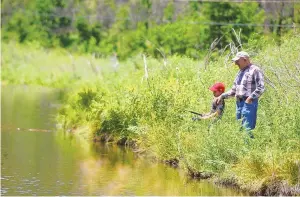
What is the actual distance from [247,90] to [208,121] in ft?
3.21

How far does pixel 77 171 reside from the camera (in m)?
14.4

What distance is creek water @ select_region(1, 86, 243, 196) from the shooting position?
1238 centimetres

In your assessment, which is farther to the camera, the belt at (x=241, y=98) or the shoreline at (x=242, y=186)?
the belt at (x=241, y=98)

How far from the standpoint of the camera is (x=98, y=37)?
62781 mm

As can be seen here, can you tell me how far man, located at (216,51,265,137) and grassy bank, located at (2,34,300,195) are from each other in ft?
0.50

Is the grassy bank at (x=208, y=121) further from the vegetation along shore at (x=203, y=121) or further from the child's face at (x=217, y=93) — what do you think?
the child's face at (x=217, y=93)

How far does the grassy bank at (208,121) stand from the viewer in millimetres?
11812

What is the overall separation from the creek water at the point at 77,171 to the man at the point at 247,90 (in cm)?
106

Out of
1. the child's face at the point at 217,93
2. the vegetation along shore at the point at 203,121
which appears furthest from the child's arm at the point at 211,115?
the child's face at the point at 217,93

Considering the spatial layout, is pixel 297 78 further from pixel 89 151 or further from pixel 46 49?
pixel 46 49

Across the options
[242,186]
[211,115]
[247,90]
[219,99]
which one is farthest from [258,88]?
[242,186]

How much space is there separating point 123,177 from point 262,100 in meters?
2.33

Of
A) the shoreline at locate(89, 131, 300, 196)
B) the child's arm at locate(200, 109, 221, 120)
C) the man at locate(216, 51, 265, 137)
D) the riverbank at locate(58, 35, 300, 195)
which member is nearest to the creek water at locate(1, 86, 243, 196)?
the shoreline at locate(89, 131, 300, 196)

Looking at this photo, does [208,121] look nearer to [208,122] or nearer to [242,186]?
[208,122]
